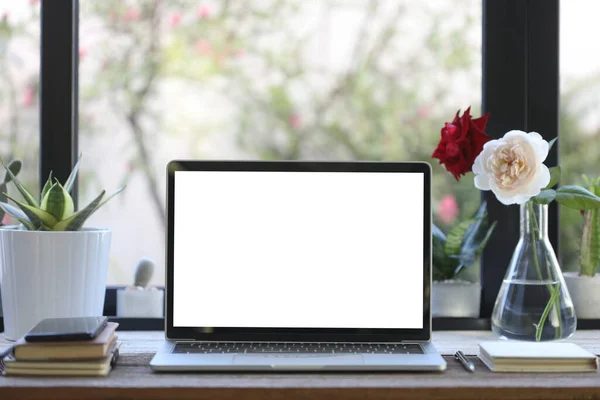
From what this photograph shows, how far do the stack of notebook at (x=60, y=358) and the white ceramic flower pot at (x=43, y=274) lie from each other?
0.21m

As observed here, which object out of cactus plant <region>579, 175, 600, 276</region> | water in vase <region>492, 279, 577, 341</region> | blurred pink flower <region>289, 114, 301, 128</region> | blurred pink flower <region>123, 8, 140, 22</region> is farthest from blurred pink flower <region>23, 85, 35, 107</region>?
cactus plant <region>579, 175, 600, 276</region>

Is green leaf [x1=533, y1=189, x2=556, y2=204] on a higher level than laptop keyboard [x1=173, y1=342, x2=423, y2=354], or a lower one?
higher

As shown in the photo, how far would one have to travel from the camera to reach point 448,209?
1.57 m

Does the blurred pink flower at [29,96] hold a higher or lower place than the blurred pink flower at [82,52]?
lower

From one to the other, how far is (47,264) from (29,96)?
512 mm

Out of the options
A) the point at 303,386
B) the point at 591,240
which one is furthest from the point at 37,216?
the point at 591,240

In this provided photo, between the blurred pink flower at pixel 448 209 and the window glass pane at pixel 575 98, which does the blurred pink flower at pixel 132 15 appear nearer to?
the blurred pink flower at pixel 448 209

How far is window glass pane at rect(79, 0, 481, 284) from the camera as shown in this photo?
5.17ft

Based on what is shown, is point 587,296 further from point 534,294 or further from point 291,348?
point 291,348

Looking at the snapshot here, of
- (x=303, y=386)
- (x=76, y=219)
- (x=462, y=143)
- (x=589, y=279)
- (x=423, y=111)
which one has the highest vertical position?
(x=423, y=111)

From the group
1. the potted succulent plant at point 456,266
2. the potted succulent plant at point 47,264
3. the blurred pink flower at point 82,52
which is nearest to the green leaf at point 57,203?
the potted succulent plant at point 47,264

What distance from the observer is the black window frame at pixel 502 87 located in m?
1.39

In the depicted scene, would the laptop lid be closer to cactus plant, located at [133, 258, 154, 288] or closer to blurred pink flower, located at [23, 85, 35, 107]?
cactus plant, located at [133, 258, 154, 288]

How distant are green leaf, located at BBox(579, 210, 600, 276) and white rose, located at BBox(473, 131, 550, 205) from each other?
31 centimetres
